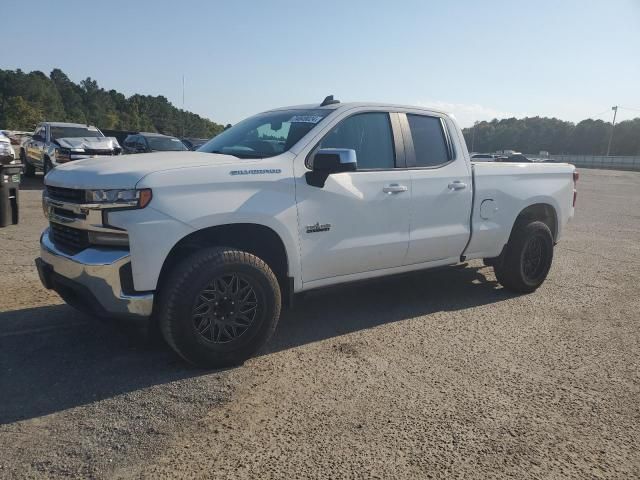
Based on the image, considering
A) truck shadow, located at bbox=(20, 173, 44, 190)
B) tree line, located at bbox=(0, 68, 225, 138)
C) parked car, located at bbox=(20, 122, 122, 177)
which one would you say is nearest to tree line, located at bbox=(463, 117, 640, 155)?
tree line, located at bbox=(0, 68, 225, 138)

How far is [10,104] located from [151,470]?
8742 cm

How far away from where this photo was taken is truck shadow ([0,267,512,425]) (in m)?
3.29

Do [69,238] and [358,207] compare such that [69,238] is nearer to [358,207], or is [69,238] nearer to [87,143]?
[358,207]

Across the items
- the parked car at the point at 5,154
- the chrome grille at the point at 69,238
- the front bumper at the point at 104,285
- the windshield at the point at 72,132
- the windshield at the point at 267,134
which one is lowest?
the front bumper at the point at 104,285

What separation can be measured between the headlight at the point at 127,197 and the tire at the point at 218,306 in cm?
49

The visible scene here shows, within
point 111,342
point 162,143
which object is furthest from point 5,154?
point 162,143

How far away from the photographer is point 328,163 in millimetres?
3820

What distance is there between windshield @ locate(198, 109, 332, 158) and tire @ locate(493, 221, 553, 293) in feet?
8.87

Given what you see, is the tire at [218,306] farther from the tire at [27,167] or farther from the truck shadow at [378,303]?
the tire at [27,167]

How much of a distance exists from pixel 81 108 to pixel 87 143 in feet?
330

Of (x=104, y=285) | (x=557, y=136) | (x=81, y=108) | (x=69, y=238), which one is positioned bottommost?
(x=104, y=285)

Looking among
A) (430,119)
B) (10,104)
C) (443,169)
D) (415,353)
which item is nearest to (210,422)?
(415,353)

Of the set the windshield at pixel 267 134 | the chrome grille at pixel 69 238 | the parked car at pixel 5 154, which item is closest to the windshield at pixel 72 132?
the parked car at pixel 5 154

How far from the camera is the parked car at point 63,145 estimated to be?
1420cm
